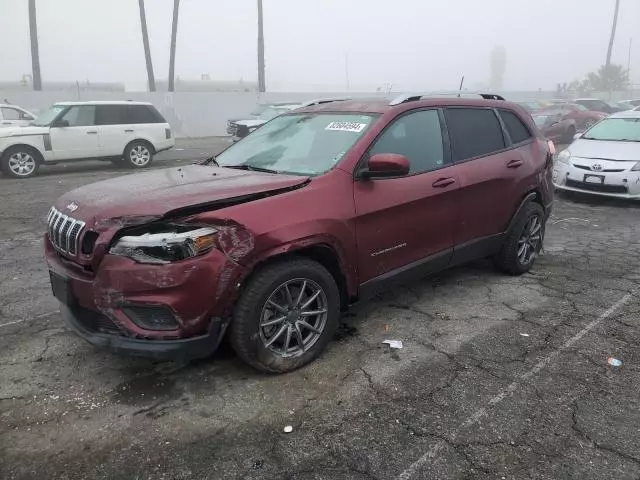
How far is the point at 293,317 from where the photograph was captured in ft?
10.5

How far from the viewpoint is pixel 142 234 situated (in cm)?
276

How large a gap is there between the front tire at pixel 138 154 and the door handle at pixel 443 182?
10.7m

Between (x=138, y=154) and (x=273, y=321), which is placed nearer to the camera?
(x=273, y=321)

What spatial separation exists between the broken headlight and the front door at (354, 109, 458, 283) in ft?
3.66

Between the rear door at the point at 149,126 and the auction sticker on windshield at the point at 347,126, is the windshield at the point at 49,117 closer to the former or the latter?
the rear door at the point at 149,126

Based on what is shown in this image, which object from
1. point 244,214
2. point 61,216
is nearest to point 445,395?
point 244,214

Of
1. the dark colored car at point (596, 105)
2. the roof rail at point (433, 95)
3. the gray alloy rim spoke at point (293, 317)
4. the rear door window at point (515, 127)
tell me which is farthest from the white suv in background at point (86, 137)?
the dark colored car at point (596, 105)

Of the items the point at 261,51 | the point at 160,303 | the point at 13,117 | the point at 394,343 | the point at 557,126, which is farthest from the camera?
the point at 261,51

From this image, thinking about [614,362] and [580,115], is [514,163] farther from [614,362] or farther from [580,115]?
[580,115]

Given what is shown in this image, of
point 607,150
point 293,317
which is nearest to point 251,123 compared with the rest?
point 607,150

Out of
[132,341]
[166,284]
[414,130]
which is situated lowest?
[132,341]

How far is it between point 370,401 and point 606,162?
7077 millimetres

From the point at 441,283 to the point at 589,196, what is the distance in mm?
5482

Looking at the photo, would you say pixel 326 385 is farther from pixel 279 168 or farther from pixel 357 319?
pixel 279 168
